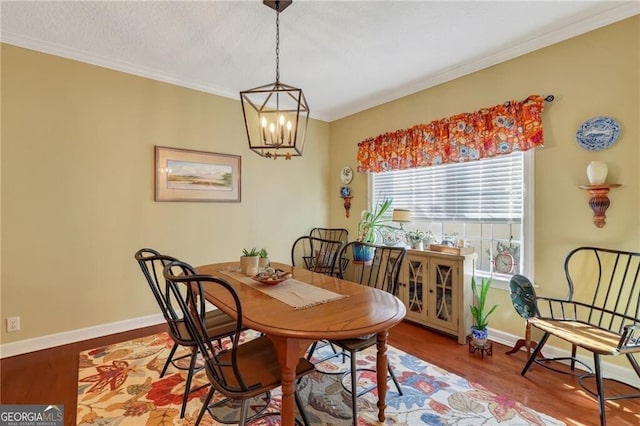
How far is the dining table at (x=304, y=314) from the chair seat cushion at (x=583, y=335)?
3.94 feet

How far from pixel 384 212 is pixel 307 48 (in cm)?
205

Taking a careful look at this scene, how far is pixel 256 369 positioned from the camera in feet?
4.78

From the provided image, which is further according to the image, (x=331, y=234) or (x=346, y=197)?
(x=331, y=234)

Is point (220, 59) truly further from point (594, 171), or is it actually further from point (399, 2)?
point (594, 171)

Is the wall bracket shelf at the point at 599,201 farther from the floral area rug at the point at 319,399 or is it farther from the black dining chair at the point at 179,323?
the black dining chair at the point at 179,323

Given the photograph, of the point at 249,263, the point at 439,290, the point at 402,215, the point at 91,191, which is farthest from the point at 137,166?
the point at 439,290

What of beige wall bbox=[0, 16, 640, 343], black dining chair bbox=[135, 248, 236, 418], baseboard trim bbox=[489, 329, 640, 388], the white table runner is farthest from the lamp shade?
black dining chair bbox=[135, 248, 236, 418]

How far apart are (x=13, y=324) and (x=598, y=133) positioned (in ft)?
16.3

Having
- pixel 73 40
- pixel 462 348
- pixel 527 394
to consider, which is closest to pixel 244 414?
pixel 527 394

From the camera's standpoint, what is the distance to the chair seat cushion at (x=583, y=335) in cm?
174

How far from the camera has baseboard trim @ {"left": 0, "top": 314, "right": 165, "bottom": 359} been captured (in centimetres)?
250

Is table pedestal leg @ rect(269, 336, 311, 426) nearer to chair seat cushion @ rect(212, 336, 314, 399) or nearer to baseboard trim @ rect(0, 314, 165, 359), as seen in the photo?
chair seat cushion @ rect(212, 336, 314, 399)

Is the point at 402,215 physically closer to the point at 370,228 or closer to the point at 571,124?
the point at 370,228

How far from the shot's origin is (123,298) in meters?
3.02
